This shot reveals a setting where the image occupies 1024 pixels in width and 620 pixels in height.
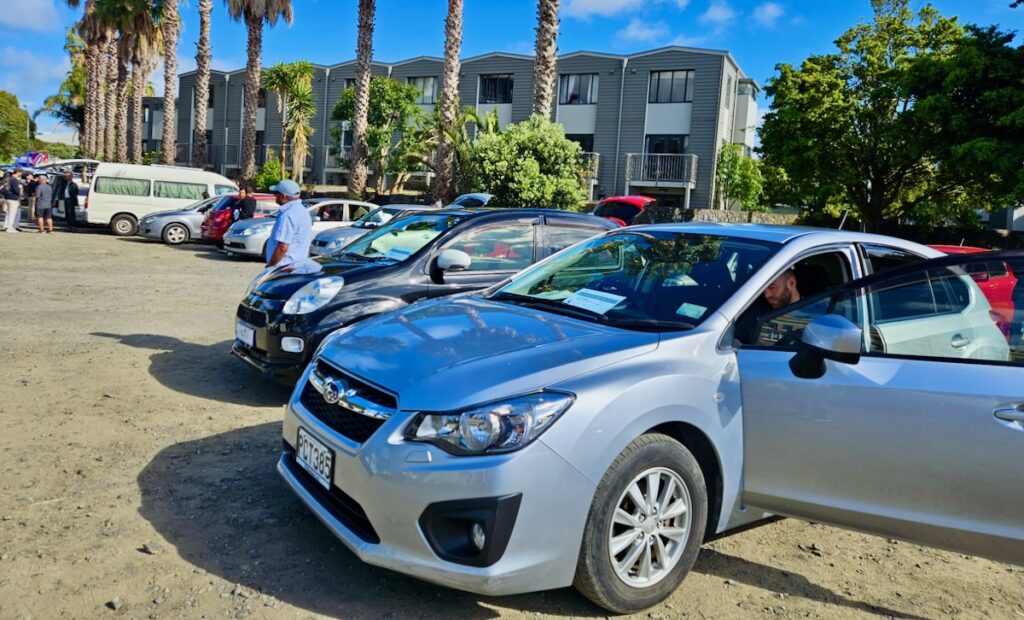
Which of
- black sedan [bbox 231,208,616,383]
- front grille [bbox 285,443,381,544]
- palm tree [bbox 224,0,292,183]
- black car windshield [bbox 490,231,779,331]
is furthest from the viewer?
palm tree [bbox 224,0,292,183]

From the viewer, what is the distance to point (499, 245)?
6594mm

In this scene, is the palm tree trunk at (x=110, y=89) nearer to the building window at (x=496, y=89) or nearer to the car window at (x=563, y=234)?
the building window at (x=496, y=89)

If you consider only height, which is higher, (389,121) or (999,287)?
(389,121)

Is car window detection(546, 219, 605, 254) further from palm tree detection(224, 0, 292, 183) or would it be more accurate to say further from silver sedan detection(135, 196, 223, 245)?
palm tree detection(224, 0, 292, 183)

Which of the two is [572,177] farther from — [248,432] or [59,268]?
[248,432]

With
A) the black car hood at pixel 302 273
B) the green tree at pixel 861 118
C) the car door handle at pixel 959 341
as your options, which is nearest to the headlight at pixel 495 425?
the car door handle at pixel 959 341

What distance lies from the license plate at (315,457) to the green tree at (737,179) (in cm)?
3196

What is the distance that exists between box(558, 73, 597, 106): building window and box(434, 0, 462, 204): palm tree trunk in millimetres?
13127

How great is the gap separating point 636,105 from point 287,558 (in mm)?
32585

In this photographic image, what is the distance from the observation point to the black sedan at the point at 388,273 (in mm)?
5680

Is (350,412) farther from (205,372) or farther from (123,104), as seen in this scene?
(123,104)

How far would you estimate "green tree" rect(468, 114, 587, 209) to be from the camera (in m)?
17.1

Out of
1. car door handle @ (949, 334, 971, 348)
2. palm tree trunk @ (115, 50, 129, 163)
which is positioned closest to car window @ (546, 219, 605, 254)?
car door handle @ (949, 334, 971, 348)

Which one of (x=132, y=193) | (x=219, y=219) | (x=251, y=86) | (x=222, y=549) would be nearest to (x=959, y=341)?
(x=222, y=549)
